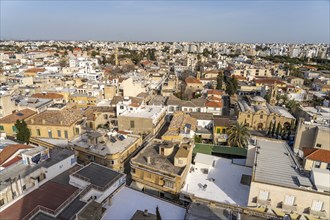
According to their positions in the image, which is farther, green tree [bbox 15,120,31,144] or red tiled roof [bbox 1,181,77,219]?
green tree [bbox 15,120,31,144]

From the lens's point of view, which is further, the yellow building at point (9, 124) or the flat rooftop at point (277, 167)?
the yellow building at point (9, 124)

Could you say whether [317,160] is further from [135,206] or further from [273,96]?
[273,96]

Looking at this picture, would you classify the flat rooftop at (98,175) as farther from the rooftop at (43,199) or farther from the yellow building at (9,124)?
the yellow building at (9,124)

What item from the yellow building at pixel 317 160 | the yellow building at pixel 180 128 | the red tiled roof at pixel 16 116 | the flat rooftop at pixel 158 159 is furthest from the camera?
the red tiled roof at pixel 16 116

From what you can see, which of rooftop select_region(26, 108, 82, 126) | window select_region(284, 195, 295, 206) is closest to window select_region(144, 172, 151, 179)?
window select_region(284, 195, 295, 206)

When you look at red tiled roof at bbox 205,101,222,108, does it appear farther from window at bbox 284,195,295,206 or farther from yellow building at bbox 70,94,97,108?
window at bbox 284,195,295,206

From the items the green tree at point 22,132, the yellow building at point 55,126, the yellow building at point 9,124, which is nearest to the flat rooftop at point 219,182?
the yellow building at point 55,126
